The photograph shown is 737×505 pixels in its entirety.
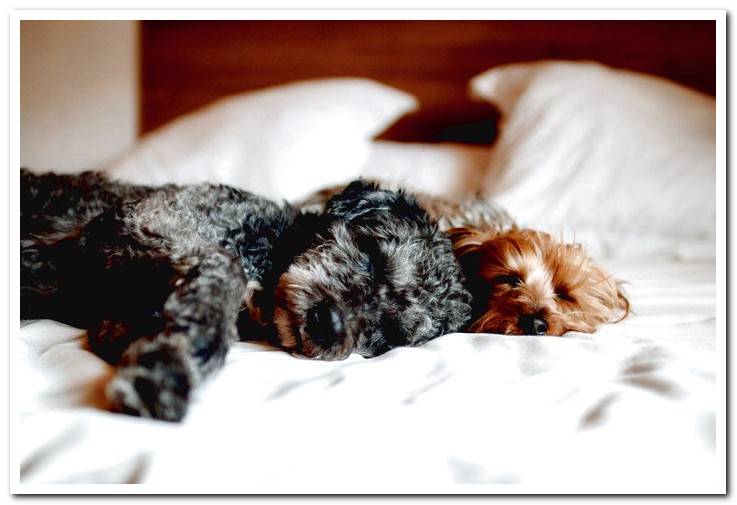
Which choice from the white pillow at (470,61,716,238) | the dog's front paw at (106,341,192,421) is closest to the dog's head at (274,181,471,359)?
the dog's front paw at (106,341,192,421)

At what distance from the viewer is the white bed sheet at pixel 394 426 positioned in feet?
2.40

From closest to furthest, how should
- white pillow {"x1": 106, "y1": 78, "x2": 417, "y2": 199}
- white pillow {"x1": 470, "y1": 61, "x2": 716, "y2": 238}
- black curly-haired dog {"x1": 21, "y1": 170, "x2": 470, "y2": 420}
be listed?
black curly-haired dog {"x1": 21, "y1": 170, "x2": 470, "y2": 420} → white pillow {"x1": 470, "y1": 61, "x2": 716, "y2": 238} → white pillow {"x1": 106, "y1": 78, "x2": 417, "y2": 199}

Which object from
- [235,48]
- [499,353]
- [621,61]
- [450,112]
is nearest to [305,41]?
[235,48]

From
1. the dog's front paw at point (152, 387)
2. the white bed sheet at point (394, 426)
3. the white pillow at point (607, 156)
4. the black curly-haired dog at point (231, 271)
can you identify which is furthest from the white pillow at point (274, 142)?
the dog's front paw at point (152, 387)

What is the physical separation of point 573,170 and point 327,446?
75.5 inches


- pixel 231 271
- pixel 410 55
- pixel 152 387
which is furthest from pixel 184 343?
pixel 410 55

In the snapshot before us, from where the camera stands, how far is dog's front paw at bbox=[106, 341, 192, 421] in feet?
2.67

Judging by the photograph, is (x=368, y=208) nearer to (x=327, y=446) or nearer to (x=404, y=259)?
(x=404, y=259)

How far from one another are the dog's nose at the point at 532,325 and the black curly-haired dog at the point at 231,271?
0.14 metres

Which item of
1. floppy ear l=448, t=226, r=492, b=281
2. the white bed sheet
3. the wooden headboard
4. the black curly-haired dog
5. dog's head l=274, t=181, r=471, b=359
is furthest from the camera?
the wooden headboard

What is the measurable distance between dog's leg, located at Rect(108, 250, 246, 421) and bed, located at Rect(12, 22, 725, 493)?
35 mm

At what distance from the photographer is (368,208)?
4.92ft

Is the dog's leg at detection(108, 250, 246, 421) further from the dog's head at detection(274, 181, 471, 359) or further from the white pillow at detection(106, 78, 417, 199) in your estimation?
the white pillow at detection(106, 78, 417, 199)

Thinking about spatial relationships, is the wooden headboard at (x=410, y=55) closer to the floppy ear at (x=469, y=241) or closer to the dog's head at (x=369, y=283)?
the floppy ear at (x=469, y=241)
